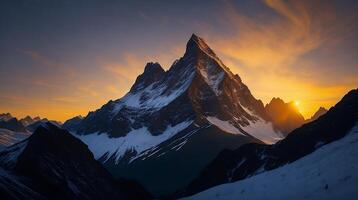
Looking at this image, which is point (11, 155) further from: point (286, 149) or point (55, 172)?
point (286, 149)

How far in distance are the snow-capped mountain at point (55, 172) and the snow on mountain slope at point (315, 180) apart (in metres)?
41.2

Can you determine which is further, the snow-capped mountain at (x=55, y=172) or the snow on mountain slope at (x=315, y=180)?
the snow-capped mountain at (x=55, y=172)

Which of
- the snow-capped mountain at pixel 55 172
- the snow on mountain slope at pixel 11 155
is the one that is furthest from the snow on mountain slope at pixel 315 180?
the snow on mountain slope at pixel 11 155

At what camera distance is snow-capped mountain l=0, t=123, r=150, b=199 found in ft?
286

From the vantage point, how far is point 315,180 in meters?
49.9

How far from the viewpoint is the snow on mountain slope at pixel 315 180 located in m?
43.6

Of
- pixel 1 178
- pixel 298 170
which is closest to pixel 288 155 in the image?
pixel 298 170

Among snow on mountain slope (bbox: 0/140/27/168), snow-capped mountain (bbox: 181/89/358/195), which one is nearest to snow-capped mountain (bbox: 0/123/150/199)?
snow on mountain slope (bbox: 0/140/27/168)

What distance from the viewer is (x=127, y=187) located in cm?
12644

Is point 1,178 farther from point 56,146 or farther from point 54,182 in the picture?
point 56,146

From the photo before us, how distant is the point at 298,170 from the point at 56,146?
243ft

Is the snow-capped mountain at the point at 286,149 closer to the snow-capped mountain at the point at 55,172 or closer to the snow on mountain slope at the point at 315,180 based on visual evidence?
the snow on mountain slope at the point at 315,180

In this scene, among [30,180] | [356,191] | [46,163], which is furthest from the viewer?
[46,163]

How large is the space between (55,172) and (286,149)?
212 feet
